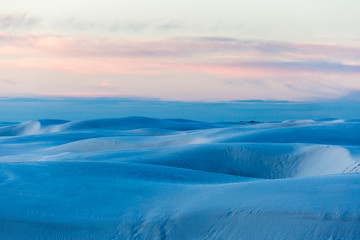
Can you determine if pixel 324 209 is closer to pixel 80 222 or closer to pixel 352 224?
pixel 352 224

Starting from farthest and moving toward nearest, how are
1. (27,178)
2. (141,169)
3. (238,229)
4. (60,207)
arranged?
(141,169)
(27,178)
(60,207)
(238,229)


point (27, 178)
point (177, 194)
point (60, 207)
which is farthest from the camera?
point (27, 178)

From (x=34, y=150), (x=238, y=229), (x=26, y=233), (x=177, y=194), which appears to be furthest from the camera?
(x=34, y=150)

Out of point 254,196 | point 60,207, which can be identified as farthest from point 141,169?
point 254,196

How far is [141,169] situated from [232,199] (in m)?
2.09

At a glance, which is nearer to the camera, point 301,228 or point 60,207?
point 301,228

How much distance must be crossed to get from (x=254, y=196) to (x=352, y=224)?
767 mm

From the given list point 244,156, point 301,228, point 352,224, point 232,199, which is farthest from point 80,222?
point 244,156

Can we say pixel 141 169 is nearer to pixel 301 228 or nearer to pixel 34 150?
pixel 301 228

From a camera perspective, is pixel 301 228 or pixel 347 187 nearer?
pixel 301 228

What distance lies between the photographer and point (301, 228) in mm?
2967

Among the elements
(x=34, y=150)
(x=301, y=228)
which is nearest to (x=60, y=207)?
(x=301, y=228)

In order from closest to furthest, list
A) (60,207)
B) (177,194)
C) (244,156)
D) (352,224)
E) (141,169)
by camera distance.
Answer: (352,224), (60,207), (177,194), (141,169), (244,156)

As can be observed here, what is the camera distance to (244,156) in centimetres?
774
